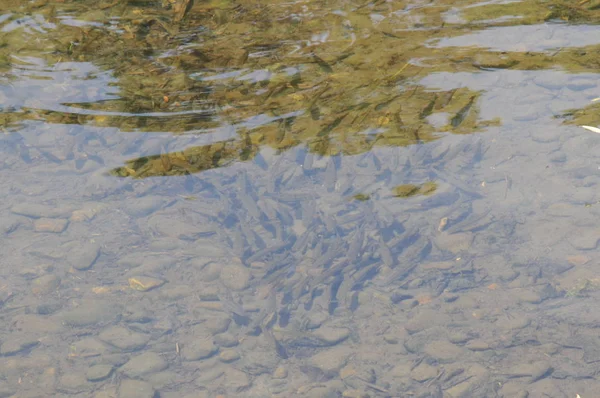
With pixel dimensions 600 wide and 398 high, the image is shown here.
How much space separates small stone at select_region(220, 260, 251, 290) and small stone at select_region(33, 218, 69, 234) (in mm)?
1309

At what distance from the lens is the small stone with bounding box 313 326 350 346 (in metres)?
3.86

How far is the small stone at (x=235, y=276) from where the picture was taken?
4223mm

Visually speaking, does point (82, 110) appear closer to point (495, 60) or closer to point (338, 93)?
point (338, 93)

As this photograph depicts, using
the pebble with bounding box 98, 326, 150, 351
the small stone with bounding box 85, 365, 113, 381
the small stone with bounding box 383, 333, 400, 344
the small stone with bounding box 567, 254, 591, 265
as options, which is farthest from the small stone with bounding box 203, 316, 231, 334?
the small stone with bounding box 567, 254, 591, 265

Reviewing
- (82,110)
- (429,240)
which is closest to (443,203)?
(429,240)

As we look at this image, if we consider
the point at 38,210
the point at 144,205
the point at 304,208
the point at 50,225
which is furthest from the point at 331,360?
the point at 38,210

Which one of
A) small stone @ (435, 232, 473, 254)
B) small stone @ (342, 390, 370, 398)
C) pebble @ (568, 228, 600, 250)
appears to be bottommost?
small stone @ (342, 390, 370, 398)

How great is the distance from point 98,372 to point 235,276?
3.42 ft

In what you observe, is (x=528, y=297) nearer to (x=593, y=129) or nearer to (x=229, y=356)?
(x=229, y=356)

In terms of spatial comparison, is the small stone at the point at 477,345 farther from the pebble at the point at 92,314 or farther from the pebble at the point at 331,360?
the pebble at the point at 92,314

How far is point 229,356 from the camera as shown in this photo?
151 inches

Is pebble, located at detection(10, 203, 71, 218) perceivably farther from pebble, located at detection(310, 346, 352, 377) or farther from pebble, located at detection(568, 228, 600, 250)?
pebble, located at detection(568, 228, 600, 250)

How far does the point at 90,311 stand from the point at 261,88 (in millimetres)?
2782

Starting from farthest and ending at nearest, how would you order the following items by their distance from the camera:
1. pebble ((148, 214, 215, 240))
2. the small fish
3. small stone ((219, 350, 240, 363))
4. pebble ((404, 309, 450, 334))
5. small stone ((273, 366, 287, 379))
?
the small fish
pebble ((148, 214, 215, 240))
pebble ((404, 309, 450, 334))
small stone ((219, 350, 240, 363))
small stone ((273, 366, 287, 379))
